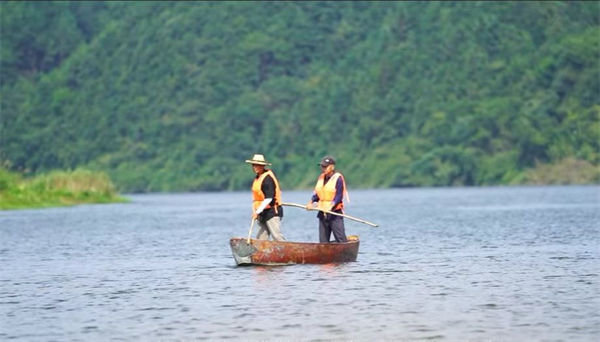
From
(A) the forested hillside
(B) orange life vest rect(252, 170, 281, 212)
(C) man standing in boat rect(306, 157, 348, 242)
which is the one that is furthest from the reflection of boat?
(A) the forested hillside

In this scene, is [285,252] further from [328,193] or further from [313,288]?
[313,288]

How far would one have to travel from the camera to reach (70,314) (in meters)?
24.7

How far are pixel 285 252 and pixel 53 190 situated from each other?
51.5m

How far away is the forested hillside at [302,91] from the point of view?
130250mm

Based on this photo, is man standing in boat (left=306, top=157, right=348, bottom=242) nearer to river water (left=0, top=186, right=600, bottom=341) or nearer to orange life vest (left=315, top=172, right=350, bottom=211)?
orange life vest (left=315, top=172, right=350, bottom=211)

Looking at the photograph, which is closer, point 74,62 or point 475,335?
point 475,335

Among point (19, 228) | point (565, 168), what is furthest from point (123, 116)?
point (19, 228)

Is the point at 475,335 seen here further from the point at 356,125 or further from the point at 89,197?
the point at 356,125

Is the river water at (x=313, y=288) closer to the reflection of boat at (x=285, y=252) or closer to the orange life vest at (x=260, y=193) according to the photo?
the reflection of boat at (x=285, y=252)

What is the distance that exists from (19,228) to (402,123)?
87.9m

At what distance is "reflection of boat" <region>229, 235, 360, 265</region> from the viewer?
1270 inches

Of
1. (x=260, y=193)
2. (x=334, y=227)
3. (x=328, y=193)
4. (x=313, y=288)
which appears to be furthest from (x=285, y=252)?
(x=313, y=288)

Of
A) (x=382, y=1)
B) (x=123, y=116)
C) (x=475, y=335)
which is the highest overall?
(x=382, y=1)

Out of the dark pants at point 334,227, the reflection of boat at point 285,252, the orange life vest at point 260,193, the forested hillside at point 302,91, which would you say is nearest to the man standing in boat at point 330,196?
the dark pants at point 334,227
